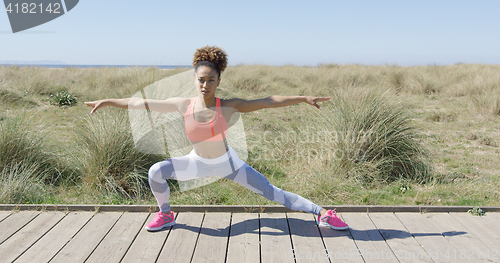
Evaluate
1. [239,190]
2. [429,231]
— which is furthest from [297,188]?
[429,231]

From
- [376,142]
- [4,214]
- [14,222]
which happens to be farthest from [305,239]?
[4,214]

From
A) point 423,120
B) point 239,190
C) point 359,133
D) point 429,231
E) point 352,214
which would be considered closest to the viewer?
point 429,231

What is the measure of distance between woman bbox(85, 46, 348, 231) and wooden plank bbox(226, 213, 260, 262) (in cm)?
32

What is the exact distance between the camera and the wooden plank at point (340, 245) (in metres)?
2.64

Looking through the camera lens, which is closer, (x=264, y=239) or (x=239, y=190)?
(x=264, y=239)

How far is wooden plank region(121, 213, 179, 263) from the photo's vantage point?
8.59 feet

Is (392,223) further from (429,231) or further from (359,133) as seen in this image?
(359,133)

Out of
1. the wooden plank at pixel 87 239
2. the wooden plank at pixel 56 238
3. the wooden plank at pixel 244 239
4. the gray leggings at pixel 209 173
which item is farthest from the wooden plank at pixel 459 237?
the wooden plank at pixel 56 238

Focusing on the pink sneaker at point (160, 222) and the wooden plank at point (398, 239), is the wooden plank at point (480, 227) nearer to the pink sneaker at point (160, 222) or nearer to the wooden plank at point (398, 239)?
the wooden plank at point (398, 239)

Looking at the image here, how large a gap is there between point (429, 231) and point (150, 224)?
2.25 m

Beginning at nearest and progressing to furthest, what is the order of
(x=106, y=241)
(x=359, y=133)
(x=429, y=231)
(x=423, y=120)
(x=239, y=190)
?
(x=106, y=241), (x=429, y=231), (x=239, y=190), (x=359, y=133), (x=423, y=120)

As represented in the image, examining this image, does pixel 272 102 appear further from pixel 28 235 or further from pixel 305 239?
pixel 28 235

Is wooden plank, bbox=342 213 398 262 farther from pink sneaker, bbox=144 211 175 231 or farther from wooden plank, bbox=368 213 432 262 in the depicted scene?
pink sneaker, bbox=144 211 175 231

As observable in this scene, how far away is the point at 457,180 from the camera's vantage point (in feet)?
15.5
